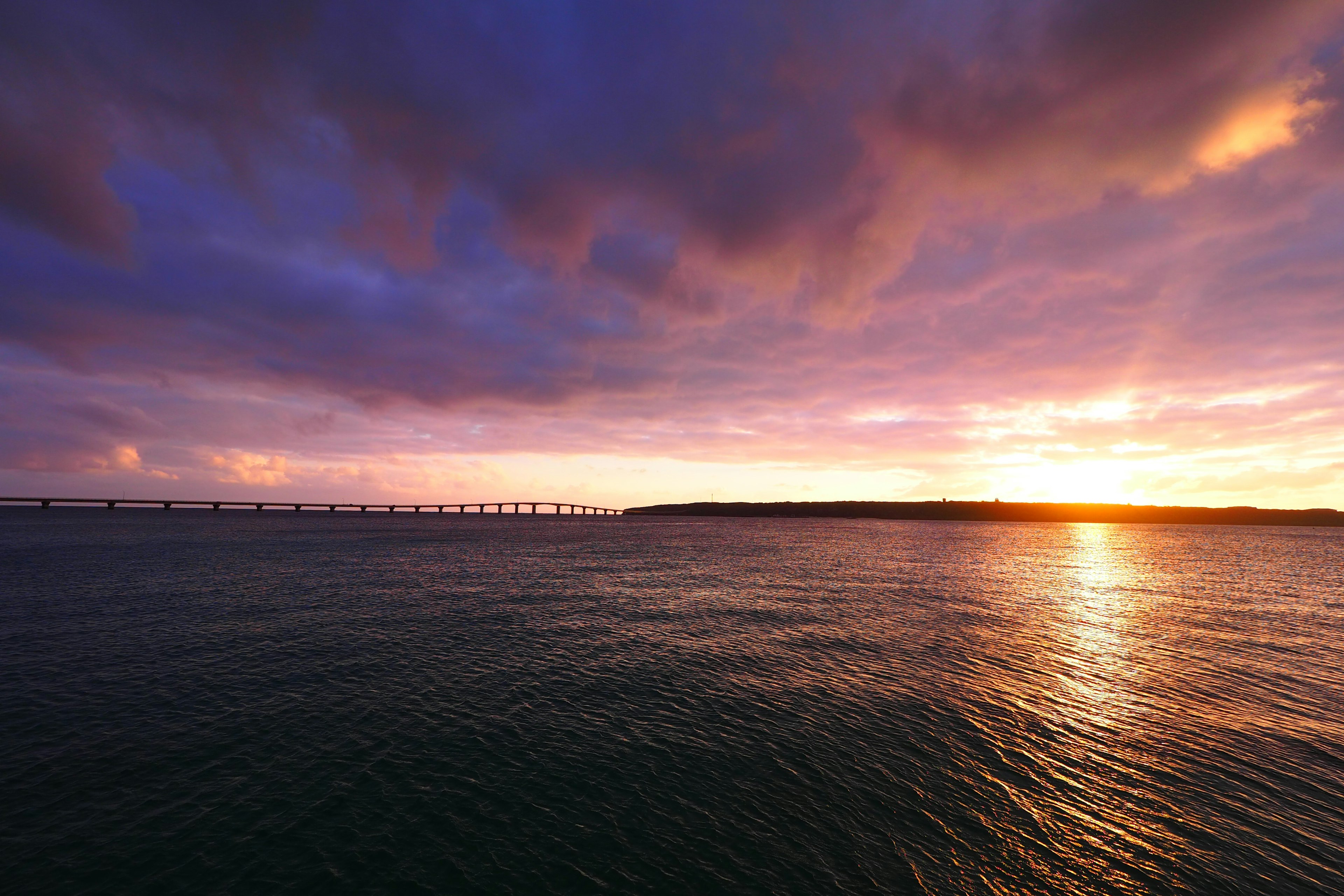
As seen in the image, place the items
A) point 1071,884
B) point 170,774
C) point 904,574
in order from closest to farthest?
point 1071,884
point 170,774
point 904,574

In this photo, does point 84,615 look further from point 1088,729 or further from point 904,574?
point 904,574

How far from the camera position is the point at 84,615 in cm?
4497

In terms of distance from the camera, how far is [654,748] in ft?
79.6

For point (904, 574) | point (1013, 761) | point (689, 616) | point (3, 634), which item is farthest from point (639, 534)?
point (1013, 761)

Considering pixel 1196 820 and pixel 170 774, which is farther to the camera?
pixel 170 774

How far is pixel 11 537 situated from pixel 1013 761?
665 feet

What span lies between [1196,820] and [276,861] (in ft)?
111

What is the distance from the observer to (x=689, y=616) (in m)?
50.2

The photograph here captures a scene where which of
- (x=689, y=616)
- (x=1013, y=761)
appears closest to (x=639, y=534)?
(x=689, y=616)

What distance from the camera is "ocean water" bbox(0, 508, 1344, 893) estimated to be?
16.8m

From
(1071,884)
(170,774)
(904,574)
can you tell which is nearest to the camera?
(1071,884)

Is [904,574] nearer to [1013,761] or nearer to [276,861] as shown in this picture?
[1013,761]

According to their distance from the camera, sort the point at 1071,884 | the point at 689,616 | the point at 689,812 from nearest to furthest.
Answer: the point at 1071,884, the point at 689,812, the point at 689,616

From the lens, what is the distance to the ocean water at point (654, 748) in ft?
55.1
